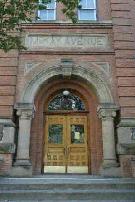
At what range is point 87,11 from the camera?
44.8ft

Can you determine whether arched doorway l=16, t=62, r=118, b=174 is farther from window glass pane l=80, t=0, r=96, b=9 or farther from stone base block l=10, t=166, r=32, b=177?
window glass pane l=80, t=0, r=96, b=9

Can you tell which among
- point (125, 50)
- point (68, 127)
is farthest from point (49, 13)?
point (68, 127)

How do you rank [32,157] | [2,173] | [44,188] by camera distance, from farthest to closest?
1. [32,157]
2. [2,173]
3. [44,188]

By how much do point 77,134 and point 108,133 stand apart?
1.47 m

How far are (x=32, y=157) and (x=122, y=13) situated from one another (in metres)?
6.75

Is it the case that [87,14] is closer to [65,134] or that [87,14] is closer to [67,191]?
[65,134]

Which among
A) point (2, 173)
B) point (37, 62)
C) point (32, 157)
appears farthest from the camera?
point (37, 62)

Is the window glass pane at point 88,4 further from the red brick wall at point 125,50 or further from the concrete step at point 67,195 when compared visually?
the concrete step at point 67,195

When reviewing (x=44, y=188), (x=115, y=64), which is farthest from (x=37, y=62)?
(x=44, y=188)

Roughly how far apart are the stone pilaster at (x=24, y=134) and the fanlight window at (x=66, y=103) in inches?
53.0

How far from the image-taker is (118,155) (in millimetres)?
11039

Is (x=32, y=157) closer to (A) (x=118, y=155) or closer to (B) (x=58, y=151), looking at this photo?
(B) (x=58, y=151)

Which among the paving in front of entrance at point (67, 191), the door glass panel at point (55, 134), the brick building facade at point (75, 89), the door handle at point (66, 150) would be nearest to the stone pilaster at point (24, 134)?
the brick building facade at point (75, 89)

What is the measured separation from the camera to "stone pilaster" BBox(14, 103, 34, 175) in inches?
432
